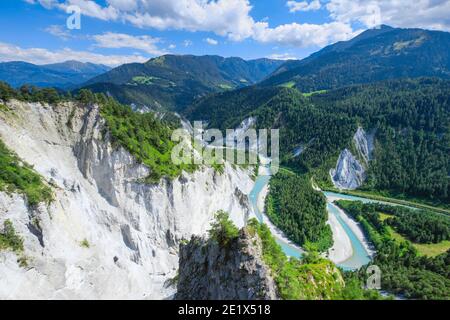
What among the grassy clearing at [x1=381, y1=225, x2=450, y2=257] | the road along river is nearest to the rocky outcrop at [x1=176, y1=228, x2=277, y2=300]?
the road along river

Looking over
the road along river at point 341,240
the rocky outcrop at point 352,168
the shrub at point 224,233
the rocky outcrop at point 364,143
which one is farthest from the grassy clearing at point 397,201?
Result: the shrub at point 224,233

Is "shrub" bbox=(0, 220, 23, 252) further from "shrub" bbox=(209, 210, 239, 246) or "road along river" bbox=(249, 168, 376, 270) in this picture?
"road along river" bbox=(249, 168, 376, 270)

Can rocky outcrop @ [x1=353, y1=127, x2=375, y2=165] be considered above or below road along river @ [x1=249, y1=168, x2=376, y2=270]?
above

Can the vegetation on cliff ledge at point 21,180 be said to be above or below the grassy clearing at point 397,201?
above

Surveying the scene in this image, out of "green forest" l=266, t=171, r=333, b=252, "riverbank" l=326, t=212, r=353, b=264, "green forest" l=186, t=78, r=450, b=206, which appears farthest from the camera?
"green forest" l=186, t=78, r=450, b=206

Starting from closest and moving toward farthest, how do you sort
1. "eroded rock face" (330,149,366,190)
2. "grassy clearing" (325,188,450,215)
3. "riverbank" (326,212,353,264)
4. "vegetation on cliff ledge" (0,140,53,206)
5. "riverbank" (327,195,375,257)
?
"vegetation on cliff ledge" (0,140,53,206) → "riverbank" (326,212,353,264) → "riverbank" (327,195,375,257) → "grassy clearing" (325,188,450,215) → "eroded rock face" (330,149,366,190)

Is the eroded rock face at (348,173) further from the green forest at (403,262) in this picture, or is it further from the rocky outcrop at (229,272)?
the rocky outcrop at (229,272)

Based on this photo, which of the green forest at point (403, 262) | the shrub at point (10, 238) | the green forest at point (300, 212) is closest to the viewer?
the shrub at point (10, 238)
